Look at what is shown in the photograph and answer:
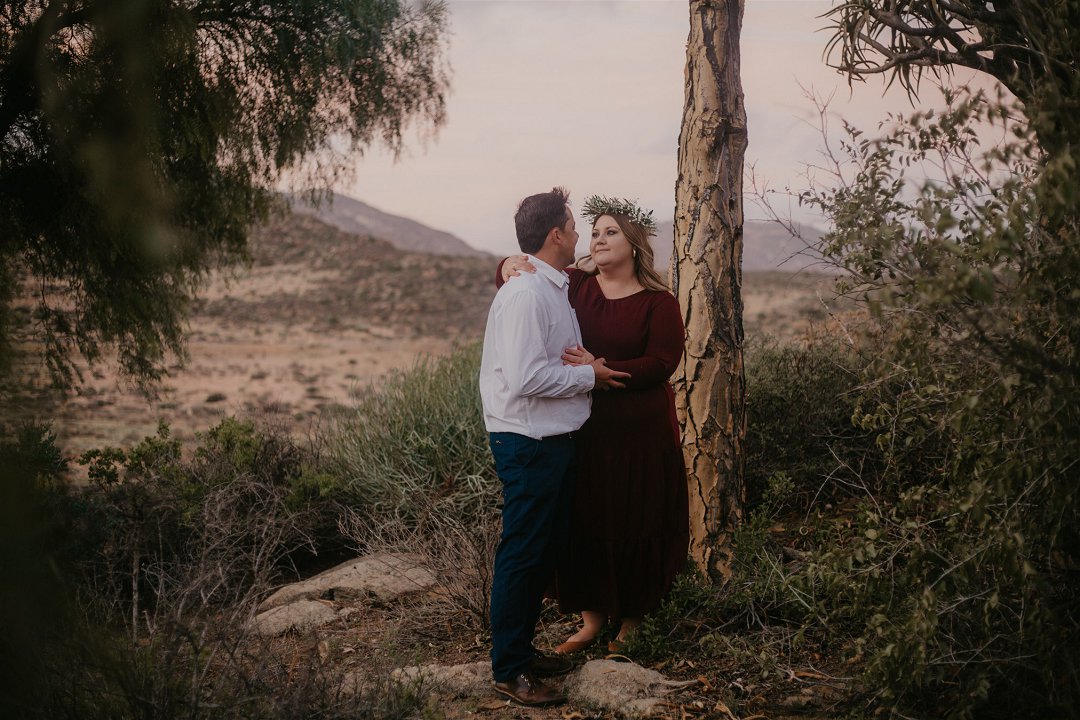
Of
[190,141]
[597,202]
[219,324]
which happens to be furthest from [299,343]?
[597,202]

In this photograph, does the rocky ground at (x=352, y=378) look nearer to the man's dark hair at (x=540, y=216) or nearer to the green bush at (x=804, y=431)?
the green bush at (x=804, y=431)

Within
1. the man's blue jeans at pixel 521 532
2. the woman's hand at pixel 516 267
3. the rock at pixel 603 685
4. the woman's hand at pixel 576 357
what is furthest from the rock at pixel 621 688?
the woman's hand at pixel 516 267

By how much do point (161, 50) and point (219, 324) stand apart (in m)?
30.6

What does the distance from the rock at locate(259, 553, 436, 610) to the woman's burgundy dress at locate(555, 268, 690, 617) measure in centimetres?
141

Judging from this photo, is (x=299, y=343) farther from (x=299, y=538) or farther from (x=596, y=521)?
(x=596, y=521)

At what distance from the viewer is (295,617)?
5.42m

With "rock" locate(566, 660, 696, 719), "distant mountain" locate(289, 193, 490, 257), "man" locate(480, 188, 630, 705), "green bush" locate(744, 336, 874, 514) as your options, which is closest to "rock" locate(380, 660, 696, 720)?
"rock" locate(566, 660, 696, 719)

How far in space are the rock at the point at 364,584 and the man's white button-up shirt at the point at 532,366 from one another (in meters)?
1.91

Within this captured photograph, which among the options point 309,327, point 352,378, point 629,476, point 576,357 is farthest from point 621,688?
point 309,327

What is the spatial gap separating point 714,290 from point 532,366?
155 centimetres

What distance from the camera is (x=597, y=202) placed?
15.2 feet

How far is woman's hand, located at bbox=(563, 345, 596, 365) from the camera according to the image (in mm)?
4071

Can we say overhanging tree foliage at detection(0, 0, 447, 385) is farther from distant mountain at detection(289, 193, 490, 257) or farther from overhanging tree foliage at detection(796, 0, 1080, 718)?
distant mountain at detection(289, 193, 490, 257)

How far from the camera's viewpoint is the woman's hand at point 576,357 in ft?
13.4
